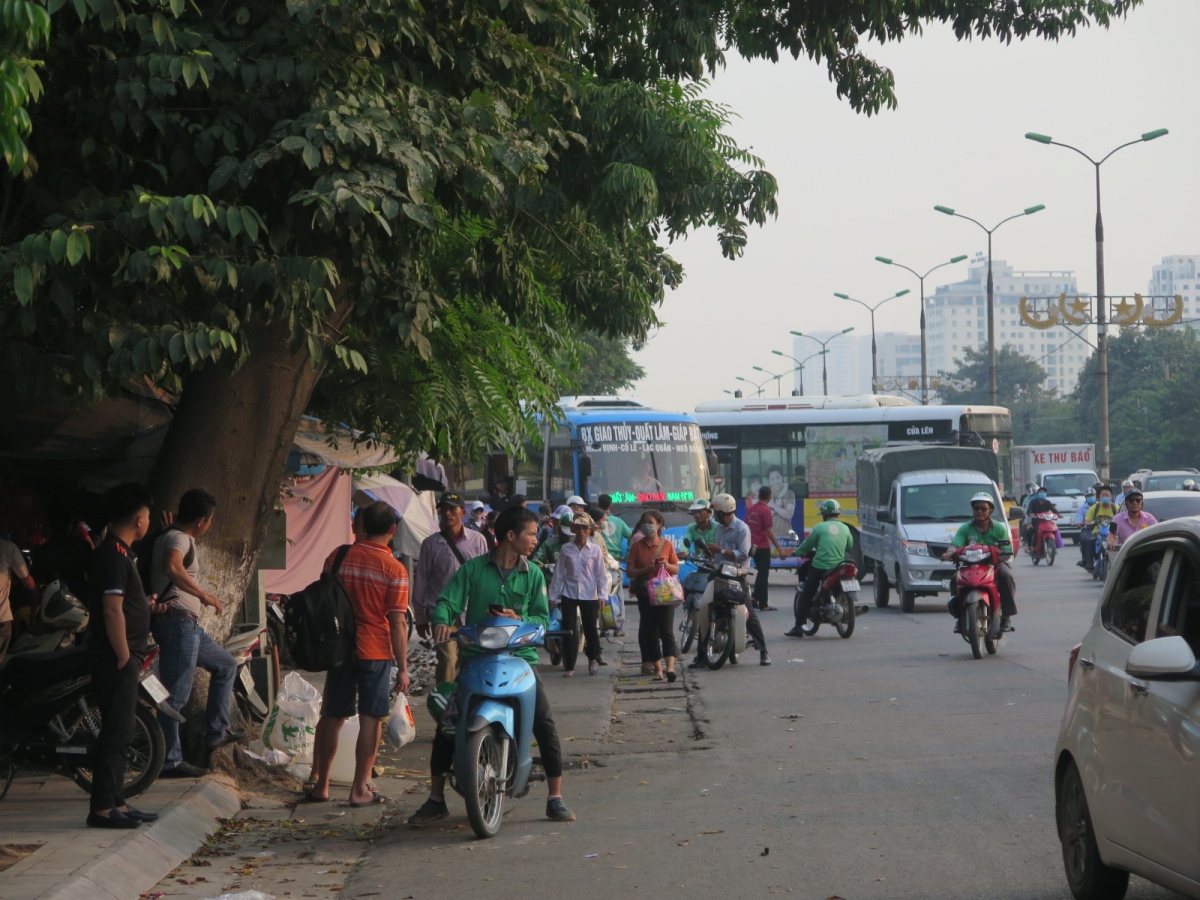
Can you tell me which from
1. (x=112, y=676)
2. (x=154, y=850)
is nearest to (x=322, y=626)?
(x=112, y=676)

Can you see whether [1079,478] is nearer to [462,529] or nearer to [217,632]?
[462,529]

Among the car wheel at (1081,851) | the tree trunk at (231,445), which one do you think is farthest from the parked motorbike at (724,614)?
the car wheel at (1081,851)

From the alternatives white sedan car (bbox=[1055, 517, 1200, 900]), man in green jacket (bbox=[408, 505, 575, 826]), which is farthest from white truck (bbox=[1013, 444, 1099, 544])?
white sedan car (bbox=[1055, 517, 1200, 900])

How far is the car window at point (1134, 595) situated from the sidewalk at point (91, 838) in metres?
4.24

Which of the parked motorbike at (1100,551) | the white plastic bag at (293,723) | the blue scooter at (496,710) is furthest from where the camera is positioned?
the parked motorbike at (1100,551)

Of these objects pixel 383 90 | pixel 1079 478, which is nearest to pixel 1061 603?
pixel 383 90

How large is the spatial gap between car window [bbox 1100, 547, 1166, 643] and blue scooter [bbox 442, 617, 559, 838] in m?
3.07

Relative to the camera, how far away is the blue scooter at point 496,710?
7.62 meters

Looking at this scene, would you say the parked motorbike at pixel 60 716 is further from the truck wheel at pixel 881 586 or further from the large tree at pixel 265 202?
the truck wheel at pixel 881 586

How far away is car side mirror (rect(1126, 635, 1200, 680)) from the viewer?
4629 millimetres

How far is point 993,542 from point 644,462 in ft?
34.3

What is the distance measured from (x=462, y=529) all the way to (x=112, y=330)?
222 inches

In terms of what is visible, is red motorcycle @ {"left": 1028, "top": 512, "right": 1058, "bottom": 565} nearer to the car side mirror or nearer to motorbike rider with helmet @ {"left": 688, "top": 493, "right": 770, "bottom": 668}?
motorbike rider with helmet @ {"left": 688, "top": 493, "right": 770, "bottom": 668}

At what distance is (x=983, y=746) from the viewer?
999 centimetres
